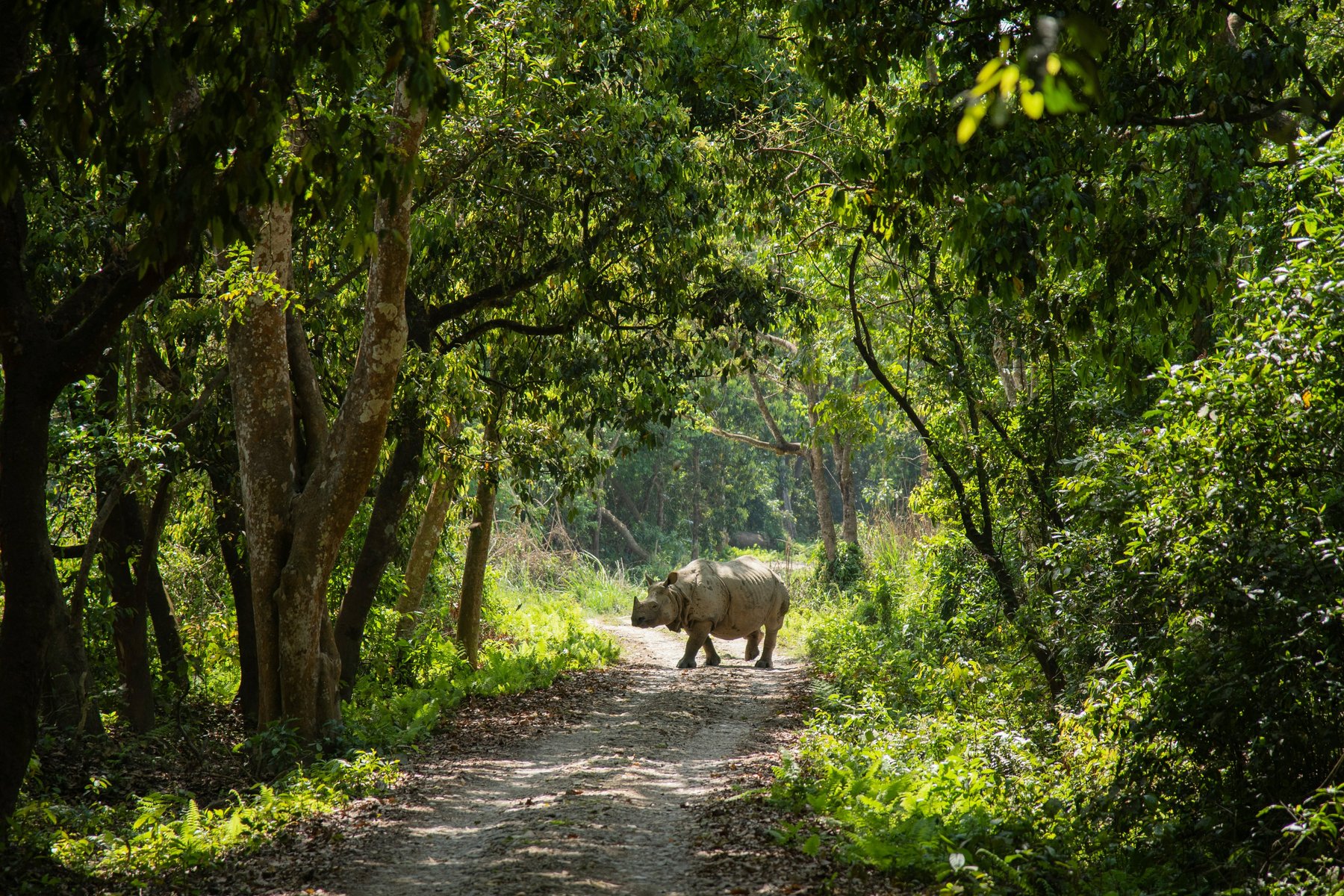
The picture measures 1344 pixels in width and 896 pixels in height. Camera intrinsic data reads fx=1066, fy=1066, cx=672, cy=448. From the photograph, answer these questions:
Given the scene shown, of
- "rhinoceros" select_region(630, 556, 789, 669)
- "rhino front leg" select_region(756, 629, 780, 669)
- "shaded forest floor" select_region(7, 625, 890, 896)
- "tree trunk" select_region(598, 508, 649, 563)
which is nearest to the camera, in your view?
"shaded forest floor" select_region(7, 625, 890, 896)

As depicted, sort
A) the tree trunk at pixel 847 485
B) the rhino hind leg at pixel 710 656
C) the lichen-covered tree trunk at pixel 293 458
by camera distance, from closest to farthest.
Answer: the lichen-covered tree trunk at pixel 293 458, the rhino hind leg at pixel 710 656, the tree trunk at pixel 847 485

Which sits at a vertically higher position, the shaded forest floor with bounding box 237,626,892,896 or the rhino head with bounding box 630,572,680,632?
the rhino head with bounding box 630,572,680,632

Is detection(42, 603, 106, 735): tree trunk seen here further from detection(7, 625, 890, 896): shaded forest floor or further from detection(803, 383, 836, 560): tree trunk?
detection(803, 383, 836, 560): tree trunk

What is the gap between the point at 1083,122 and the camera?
7449 millimetres

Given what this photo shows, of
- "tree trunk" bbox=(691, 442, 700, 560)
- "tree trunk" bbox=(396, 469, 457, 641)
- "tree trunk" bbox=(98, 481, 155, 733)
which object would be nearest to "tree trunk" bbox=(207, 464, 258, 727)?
"tree trunk" bbox=(98, 481, 155, 733)

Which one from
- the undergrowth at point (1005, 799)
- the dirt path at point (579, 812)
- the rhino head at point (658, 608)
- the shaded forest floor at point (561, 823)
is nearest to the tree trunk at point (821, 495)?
the rhino head at point (658, 608)

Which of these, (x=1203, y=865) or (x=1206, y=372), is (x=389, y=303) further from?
(x=1203, y=865)

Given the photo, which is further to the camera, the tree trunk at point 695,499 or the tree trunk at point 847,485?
the tree trunk at point 695,499

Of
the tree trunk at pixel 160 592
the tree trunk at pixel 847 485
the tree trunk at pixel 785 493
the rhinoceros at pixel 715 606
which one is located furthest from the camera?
the tree trunk at pixel 785 493

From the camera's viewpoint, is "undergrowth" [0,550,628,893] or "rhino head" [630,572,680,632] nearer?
"undergrowth" [0,550,628,893]

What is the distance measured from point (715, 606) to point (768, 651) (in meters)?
1.71

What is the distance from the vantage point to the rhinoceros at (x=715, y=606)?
19312mm

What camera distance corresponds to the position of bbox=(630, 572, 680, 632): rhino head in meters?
19.2

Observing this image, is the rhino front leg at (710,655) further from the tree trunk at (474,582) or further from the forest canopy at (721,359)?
the tree trunk at (474,582)
